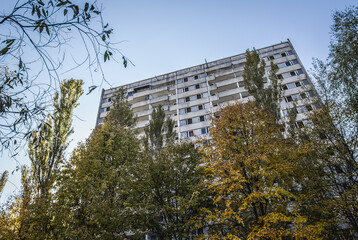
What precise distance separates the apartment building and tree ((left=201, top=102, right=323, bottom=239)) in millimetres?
15387

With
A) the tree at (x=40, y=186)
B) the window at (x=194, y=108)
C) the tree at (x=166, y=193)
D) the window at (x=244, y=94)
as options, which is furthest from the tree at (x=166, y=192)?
the window at (x=244, y=94)

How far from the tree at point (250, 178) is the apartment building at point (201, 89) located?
50.5ft

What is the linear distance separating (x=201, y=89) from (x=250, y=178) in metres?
23.9

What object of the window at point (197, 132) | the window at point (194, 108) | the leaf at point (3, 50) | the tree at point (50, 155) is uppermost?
the window at point (194, 108)

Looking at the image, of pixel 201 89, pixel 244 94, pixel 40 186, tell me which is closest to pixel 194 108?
pixel 201 89

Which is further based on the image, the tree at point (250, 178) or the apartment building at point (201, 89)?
the apartment building at point (201, 89)

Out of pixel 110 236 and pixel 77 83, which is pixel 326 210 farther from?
pixel 77 83

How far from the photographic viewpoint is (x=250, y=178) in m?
10.0

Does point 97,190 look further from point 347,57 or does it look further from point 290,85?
point 290,85

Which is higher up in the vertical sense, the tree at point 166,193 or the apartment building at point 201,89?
the apartment building at point 201,89

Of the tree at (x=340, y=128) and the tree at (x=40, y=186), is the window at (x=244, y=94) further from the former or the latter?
the tree at (x=40, y=186)

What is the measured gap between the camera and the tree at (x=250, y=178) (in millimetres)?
8555

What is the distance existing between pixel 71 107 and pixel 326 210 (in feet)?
58.0

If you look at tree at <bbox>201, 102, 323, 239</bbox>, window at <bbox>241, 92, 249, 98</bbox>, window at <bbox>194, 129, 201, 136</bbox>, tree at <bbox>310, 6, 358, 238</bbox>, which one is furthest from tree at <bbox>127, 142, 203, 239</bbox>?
window at <bbox>241, 92, 249, 98</bbox>
